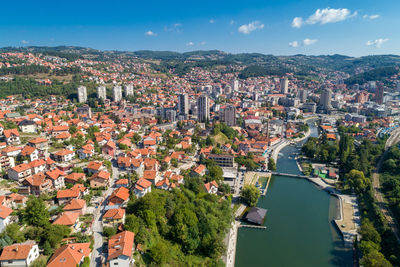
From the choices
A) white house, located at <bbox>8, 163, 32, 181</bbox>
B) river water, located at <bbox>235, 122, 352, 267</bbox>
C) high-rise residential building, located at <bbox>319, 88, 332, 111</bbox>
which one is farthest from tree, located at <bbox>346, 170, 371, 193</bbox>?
high-rise residential building, located at <bbox>319, 88, 332, 111</bbox>

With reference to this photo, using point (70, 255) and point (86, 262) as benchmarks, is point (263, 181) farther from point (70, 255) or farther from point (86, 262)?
point (70, 255)

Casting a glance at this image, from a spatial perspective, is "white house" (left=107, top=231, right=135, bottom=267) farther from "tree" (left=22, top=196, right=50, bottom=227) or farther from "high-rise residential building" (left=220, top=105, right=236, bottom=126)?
"high-rise residential building" (left=220, top=105, right=236, bottom=126)

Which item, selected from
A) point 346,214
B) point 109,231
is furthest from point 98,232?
point 346,214

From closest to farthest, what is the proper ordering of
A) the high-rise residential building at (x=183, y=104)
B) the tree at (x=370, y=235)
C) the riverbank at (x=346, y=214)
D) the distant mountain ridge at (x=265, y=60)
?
the tree at (x=370, y=235), the riverbank at (x=346, y=214), the high-rise residential building at (x=183, y=104), the distant mountain ridge at (x=265, y=60)

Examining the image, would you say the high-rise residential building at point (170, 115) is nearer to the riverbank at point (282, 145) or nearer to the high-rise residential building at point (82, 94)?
the high-rise residential building at point (82, 94)

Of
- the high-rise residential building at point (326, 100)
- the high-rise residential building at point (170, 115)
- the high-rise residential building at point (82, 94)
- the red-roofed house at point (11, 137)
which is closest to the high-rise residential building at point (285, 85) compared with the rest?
the high-rise residential building at point (326, 100)

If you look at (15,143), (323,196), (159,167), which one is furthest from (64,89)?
(323,196)
